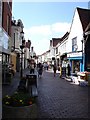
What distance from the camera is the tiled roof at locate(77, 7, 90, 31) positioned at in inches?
940

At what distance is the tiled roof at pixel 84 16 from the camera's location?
23875 mm

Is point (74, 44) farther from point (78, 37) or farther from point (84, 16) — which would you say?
point (84, 16)

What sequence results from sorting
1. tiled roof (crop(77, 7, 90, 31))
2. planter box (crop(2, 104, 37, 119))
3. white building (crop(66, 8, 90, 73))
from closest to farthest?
planter box (crop(2, 104, 37, 119))
white building (crop(66, 8, 90, 73))
tiled roof (crop(77, 7, 90, 31))

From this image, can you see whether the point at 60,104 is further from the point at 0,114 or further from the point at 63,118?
the point at 0,114

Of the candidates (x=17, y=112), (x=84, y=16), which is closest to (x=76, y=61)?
(x=84, y=16)

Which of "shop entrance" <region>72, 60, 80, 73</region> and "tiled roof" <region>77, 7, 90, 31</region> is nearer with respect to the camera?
"tiled roof" <region>77, 7, 90, 31</region>

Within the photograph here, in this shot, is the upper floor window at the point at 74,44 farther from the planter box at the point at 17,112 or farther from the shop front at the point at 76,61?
the planter box at the point at 17,112

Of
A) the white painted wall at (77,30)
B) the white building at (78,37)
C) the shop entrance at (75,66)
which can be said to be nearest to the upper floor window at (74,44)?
the white building at (78,37)

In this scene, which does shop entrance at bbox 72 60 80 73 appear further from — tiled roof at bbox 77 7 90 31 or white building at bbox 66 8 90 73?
tiled roof at bbox 77 7 90 31

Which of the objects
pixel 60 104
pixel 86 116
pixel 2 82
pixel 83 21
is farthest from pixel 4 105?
pixel 83 21

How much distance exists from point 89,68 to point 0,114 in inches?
630

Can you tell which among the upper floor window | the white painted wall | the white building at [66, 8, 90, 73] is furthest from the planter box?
the upper floor window

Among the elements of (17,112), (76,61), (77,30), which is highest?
(77,30)

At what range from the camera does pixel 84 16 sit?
81.9 feet
